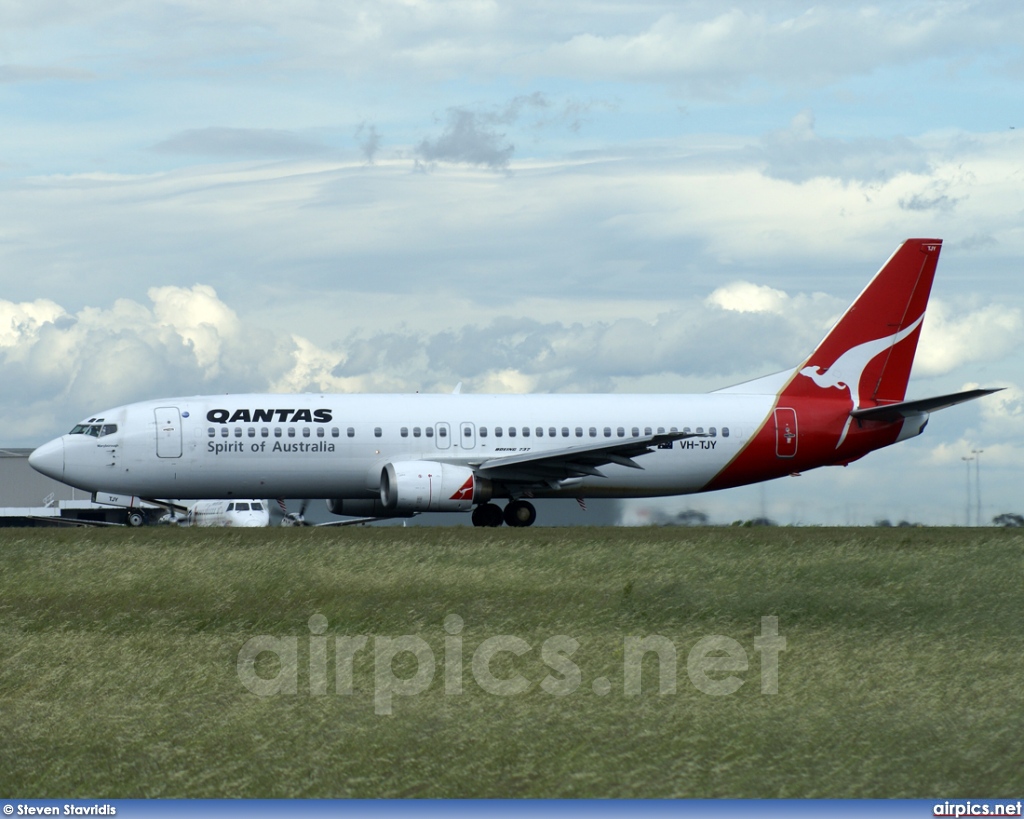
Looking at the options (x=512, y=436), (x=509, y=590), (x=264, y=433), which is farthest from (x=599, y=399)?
(x=509, y=590)

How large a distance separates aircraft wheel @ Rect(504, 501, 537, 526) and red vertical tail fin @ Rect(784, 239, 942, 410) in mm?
8739

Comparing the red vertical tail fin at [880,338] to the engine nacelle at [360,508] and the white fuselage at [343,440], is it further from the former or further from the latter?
the engine nacelle at [360,508]

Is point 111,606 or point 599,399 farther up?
point 599,399

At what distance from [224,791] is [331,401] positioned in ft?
84.4

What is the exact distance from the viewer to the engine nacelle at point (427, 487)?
1405 inches

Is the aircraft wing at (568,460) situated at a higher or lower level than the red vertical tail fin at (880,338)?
lower

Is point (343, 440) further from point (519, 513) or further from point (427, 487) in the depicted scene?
point (519, 513)

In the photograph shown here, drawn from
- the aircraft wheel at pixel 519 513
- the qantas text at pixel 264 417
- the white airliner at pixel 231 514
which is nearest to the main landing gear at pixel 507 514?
the aircraft wheel at pixel 519 513

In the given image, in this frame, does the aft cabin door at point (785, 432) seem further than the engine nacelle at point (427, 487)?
Yes

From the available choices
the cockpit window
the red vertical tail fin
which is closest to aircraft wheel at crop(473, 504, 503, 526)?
the red vertical tail fin

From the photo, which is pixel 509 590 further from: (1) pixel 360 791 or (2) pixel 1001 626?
(1) pixel 360 791

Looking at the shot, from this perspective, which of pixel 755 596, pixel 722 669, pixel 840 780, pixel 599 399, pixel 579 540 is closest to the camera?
pixel 840 780

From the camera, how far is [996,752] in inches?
500

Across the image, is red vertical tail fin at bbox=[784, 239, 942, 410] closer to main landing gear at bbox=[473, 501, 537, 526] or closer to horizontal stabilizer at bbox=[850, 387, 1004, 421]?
horizontal stabilizer at bbox=[850, 387, 1004, 421]
